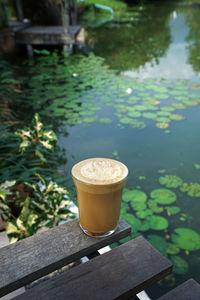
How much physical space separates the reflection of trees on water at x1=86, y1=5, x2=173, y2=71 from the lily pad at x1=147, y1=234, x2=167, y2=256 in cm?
337

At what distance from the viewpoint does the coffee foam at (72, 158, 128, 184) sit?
1.64 ft

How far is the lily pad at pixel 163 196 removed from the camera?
60.4 inches

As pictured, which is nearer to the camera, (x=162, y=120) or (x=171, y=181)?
(x=171, y=181)

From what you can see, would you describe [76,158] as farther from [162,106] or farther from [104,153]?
[162,106]

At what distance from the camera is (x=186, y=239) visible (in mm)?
1298

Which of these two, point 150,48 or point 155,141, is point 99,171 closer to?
point 155,141

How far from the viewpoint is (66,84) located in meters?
3.46

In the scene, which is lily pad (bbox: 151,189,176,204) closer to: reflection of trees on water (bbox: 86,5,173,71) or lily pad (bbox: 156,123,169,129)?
lily pad (bbox: 156,123,169,129)

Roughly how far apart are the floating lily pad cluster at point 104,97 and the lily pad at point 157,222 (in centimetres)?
119

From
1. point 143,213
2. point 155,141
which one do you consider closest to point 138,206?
point 143,213

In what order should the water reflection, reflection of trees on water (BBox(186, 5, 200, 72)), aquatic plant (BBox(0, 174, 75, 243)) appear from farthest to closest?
reflection of trees on water (BBox(186, 5, 200, 72)), the water reflection, aquatic plant (BBox(0, 174, 75, 243))

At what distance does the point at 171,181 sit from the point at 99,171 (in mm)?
1285

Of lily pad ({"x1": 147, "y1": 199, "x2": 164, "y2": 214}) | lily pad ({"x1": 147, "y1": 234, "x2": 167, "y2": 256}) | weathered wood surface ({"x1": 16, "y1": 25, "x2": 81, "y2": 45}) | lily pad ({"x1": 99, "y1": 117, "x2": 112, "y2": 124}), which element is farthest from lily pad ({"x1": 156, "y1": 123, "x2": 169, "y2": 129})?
weathered wood surface ({"x1": 16, "y1": 25, "x2": 81, "y2": 45})

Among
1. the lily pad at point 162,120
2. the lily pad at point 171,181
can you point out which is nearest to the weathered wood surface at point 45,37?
the lily pad at point 162,120
